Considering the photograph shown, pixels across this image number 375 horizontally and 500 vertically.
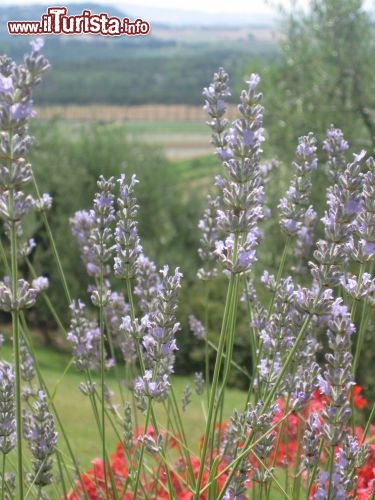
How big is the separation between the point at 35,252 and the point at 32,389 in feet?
65.1

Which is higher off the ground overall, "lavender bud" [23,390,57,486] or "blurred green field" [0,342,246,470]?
"lavender bud" [23,390,57,486]

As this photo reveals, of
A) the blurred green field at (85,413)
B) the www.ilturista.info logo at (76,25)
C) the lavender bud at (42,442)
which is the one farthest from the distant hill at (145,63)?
the lavender bud at (42,442)

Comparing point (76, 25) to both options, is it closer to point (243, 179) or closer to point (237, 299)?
point (237, 299)

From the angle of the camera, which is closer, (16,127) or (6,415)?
(16,127)

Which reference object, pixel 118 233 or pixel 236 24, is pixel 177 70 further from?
pixel 118 233

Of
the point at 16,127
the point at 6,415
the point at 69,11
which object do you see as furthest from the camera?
the point at 69,11

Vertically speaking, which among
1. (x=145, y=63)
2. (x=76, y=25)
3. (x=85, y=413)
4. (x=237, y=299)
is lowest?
(x=85, y=413)

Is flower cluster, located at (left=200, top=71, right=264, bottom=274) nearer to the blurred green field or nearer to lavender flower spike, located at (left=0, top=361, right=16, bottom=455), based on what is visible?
lavender flower spike, located at (left=0, top=361, right=16, bottom=455)

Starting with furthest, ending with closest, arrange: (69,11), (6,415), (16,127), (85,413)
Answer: (85,413) → (69,11) → (6,415) → (16,127)

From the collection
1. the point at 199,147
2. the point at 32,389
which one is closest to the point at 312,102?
the point at 32,389

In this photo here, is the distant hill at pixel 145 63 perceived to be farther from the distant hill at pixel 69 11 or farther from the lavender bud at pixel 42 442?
the lavender bud at pixel 42 442

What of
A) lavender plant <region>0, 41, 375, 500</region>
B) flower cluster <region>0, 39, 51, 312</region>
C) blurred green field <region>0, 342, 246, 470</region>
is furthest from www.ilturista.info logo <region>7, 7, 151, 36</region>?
blurred green field <region>0, 342, 246, 470</region>

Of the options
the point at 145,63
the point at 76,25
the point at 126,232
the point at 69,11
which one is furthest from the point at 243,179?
the point at 145,63

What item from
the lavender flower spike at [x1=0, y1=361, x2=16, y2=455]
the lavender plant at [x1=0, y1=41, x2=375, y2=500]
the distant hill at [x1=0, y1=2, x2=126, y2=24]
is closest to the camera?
the lavender plant at [x1=0, y1=41, x2=375, y2=500]
